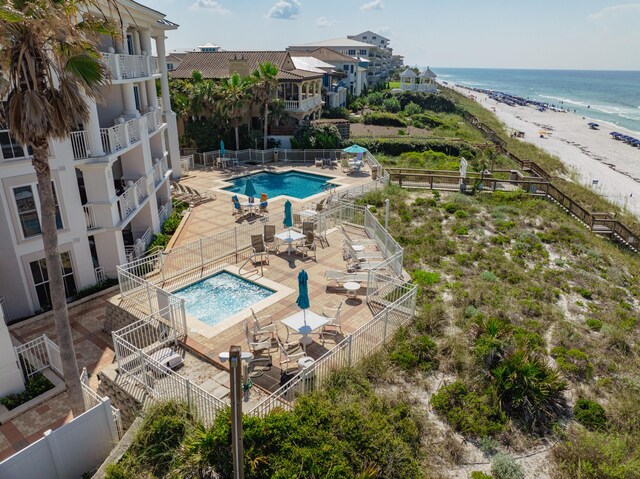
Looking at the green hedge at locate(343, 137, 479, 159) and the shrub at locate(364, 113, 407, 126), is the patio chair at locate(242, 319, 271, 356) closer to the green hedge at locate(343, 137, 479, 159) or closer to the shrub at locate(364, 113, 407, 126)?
the green hedge at locate(343, 137, 479, 159)

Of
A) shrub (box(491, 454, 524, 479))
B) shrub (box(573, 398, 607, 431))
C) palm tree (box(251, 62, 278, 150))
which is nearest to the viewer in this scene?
shrub (box(491, 454, 524, 479))

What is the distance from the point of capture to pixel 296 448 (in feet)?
26.8

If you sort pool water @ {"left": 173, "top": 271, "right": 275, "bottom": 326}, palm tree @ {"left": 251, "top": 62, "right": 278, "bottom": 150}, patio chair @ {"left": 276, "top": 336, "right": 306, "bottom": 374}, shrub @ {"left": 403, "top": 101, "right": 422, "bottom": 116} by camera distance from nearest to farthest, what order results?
1. patio chair @ {"left": 276, "top": 336, "right": 306, "bottom": 374}
2. pool water @ {"left": 173, "top": 271, "right": 275, "bottom": 326}
3. palm tree @ {"left": 251, "top": 62, "right": 278, "bottom": 150}
4. shrub @ {"left": 403, "top": 101, "right": 422, "bottom": 116}

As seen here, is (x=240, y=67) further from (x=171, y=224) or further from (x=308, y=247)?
(x=308, y=247)

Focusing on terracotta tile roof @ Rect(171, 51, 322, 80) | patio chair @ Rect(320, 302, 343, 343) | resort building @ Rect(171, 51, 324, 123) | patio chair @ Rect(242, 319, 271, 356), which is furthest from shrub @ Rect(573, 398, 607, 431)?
terracotta tile roof @ Rect(171, 51, 322, 80)

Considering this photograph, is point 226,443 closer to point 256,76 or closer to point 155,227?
point 155,227

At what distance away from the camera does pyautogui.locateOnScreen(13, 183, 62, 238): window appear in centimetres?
1405

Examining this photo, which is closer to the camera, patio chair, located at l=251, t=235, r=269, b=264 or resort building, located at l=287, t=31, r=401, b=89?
patio chair, located at l=251, t=235, r=269, b=264

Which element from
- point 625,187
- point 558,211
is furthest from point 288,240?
point 625,187

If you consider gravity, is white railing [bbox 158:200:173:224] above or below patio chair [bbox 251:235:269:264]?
below

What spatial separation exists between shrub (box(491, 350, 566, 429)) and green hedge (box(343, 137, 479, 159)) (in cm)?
3473

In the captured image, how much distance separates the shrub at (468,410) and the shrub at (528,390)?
1.71 ft

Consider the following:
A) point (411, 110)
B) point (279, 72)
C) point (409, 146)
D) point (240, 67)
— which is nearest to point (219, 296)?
point (240, 67)

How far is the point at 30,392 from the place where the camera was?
1152cm
